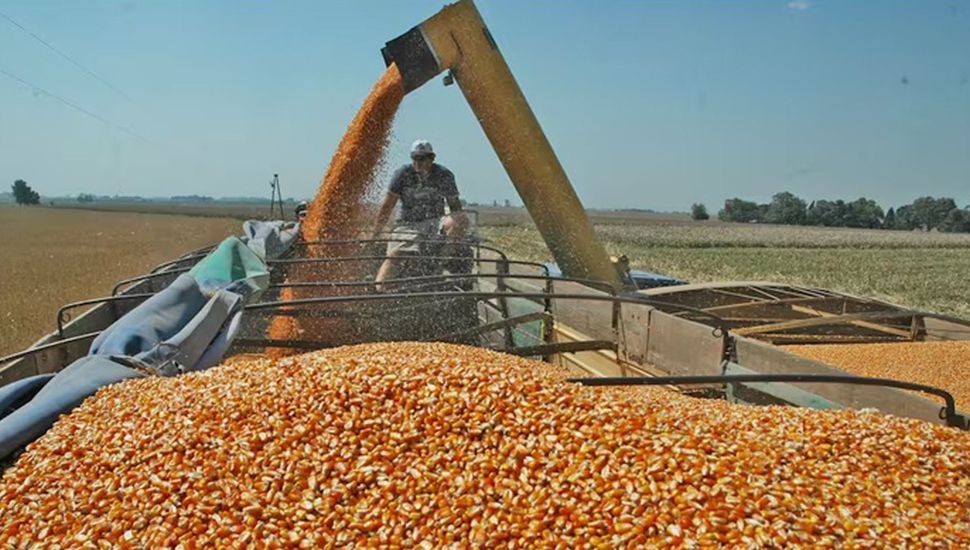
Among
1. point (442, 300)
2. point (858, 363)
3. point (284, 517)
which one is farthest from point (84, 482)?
point (858, 363)

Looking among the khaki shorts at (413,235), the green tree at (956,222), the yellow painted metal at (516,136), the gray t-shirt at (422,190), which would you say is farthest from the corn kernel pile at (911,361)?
→ the green tree at (956,222)

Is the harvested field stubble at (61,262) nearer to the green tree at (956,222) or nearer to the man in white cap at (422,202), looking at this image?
the man in white cap at (422,202)

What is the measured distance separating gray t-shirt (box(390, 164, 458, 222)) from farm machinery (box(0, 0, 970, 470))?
0.47 metres

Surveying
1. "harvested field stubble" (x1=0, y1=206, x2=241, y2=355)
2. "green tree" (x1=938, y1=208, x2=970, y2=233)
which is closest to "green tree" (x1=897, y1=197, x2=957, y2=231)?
"green tree" (x1=938, y1=208, x2=970, y2=233)

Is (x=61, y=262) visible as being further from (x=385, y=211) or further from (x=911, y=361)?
(x=911, y=361)

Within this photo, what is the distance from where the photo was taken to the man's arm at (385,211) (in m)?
5.71

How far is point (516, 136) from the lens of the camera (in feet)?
16.2

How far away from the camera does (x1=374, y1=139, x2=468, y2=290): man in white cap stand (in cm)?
573

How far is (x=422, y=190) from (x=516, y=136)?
4.29 ft

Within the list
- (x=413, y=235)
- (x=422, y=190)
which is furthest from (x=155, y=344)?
(x=422, y=190)

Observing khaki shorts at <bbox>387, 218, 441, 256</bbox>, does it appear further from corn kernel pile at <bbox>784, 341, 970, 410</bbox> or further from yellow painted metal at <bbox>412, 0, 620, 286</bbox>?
corn kernel pile at <bbox>784, 341, 970, 410</bbox>

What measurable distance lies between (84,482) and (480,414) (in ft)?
3.42

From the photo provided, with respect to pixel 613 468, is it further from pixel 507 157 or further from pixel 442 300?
pixel 507 157

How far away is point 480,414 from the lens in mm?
1897
